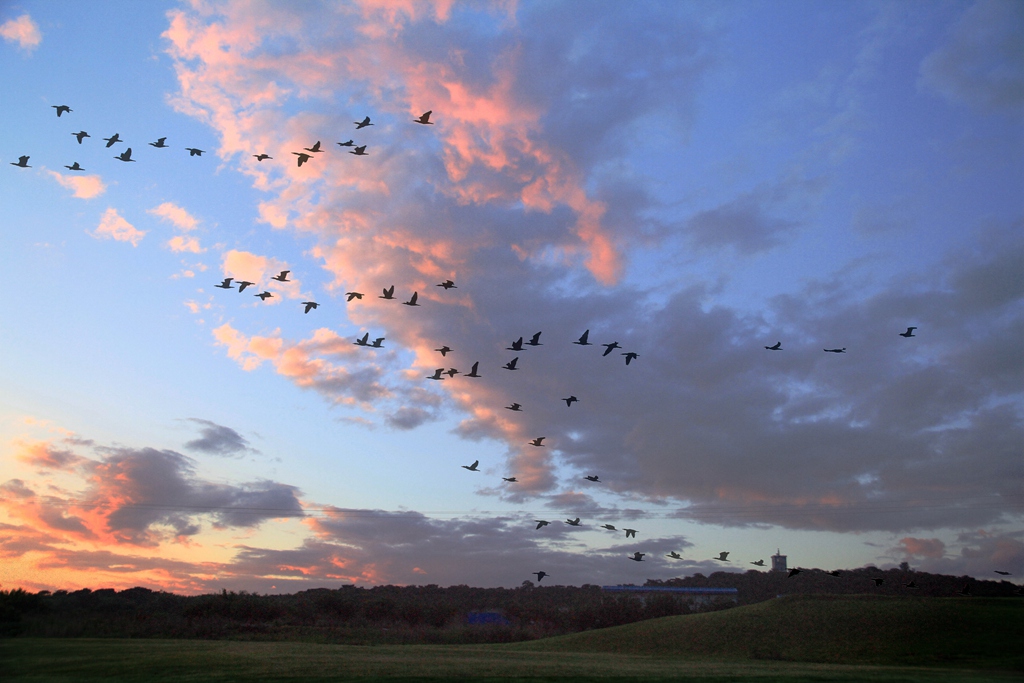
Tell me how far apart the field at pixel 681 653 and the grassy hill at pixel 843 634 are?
0.11m

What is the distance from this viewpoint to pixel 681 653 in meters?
65.1

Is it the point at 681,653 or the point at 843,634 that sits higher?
the point at 843,634

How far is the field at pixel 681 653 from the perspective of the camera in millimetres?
34156

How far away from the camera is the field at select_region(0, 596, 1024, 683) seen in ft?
112

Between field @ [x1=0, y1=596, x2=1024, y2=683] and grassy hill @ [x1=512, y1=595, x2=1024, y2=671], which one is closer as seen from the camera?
field @ [x1=0, y1=596, x2=1024, y2=683]

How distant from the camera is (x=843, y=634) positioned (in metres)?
67.4

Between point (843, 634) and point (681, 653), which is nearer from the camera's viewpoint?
point (681, 653)

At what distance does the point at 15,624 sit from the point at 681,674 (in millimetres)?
43784

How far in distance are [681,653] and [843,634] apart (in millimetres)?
16301

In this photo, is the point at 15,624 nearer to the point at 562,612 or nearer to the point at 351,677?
the point at 351,677

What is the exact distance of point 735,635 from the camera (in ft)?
228

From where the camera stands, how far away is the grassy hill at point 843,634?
198ft

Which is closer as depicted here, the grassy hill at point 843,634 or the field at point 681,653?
the field at point 681,653

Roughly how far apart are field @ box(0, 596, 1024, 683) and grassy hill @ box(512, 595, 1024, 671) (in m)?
0.11
